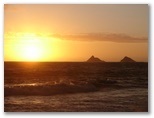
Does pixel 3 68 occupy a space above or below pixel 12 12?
below

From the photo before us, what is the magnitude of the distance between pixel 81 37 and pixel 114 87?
570 mm

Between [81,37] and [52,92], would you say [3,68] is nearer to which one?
[52,92]

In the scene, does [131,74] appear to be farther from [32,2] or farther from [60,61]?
[32,2]

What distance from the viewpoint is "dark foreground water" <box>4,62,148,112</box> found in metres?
2.71

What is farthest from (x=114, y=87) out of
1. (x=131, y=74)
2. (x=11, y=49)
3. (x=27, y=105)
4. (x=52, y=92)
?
(x=11, y=49)

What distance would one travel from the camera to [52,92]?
2725mm

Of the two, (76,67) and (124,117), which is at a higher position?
(76,67)

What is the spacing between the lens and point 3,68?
2.72m

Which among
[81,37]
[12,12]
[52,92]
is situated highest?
[12,12]

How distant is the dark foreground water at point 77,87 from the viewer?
271 cm

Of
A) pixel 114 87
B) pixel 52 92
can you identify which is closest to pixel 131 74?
pixel 114 87

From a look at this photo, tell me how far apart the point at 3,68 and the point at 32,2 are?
26.9 inches

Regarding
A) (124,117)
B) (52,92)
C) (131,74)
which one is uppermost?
(131,74)

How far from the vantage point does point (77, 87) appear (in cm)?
273
